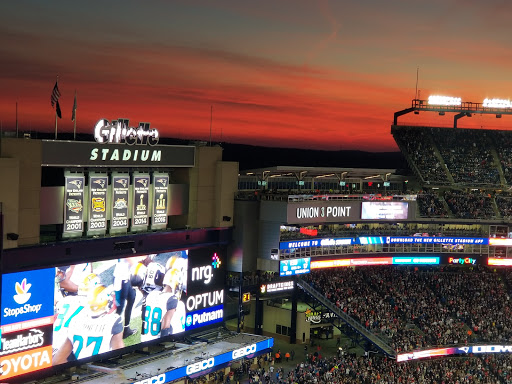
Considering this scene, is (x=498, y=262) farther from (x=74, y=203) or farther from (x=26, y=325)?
(x=26, y=325)

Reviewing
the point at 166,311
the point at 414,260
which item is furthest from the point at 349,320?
the point at 166,311

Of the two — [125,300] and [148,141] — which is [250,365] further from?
[148,141]

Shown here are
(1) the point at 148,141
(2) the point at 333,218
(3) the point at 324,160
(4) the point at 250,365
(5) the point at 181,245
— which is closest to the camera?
(1) the point at 148,141

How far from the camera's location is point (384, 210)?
159 feet

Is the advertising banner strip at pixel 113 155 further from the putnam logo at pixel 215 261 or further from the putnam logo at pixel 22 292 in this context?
the putnam logo at pixel 215 261

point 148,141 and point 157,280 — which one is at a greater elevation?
point 148,141

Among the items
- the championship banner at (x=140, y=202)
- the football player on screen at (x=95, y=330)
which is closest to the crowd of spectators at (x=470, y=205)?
the championship banner at (x=140, y=202)

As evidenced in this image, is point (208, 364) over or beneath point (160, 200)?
beneath

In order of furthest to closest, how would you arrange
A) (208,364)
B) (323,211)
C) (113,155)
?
1. (323,211)
2. (208,364)
3. (113,155)

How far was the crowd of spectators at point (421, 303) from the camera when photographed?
151 feet

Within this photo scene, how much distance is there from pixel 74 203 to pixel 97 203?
1.35 m

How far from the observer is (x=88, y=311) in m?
33.0

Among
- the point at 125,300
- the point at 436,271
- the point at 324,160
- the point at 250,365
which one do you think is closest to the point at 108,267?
the point at 125,300

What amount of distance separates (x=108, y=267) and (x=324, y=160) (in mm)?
129342
